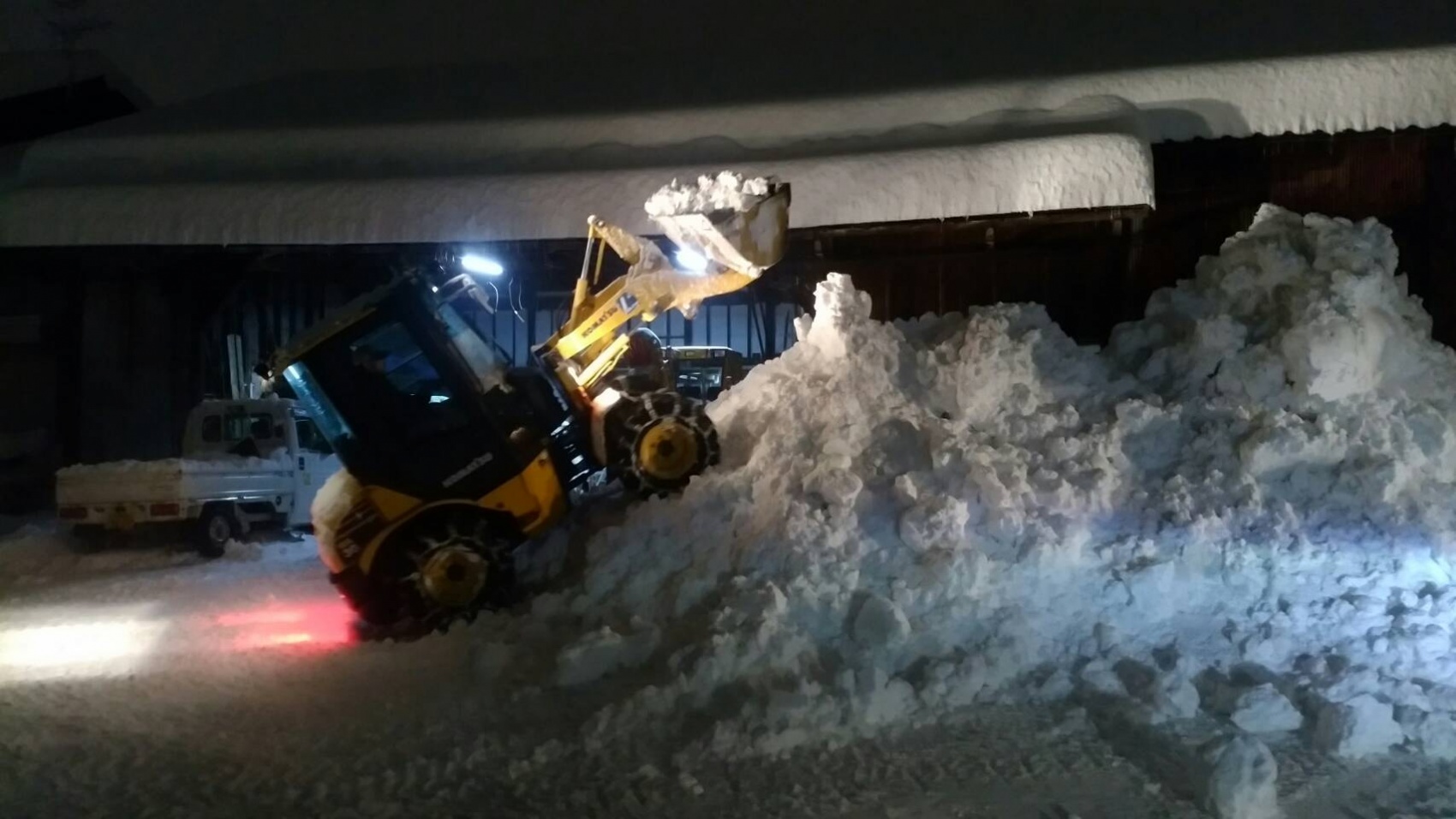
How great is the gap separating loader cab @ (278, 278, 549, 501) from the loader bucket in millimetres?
1834

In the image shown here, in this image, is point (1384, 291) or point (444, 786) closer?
point (444, 786)

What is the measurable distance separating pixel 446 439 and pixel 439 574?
905 millimetres

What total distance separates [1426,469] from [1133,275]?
14.0 ft

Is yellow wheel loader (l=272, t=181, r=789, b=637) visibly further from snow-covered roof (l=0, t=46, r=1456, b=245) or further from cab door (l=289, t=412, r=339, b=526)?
cab door (l=289, t=412, r=339, b=526)

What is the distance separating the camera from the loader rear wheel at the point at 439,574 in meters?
6.95

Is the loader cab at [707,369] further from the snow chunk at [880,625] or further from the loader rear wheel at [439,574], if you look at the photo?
the snow chunk at [880,625]

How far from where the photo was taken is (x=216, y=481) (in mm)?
11992

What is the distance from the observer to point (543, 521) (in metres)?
7.41

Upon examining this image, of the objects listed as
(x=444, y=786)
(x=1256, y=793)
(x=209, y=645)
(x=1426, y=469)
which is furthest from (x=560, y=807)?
(x=1426, y=469)

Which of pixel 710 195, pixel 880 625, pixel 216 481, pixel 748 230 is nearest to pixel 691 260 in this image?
pixel 710 195

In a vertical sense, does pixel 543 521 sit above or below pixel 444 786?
above

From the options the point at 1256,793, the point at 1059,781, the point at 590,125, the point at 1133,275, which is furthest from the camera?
the point at 590,125

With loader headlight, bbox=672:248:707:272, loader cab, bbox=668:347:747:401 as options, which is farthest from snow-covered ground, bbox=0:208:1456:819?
loader cab, bbox=668:347:747:401

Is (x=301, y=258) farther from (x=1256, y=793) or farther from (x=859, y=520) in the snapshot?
(x=1256, y=793)
